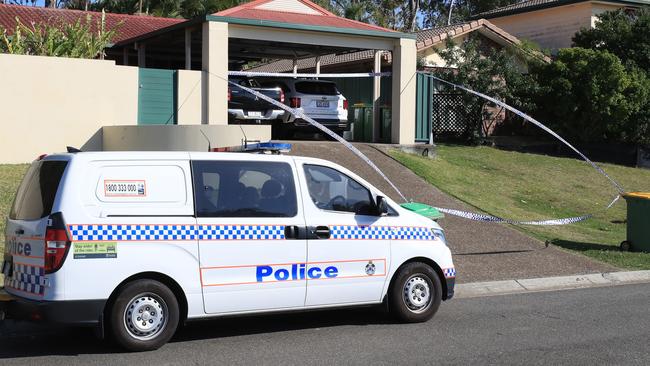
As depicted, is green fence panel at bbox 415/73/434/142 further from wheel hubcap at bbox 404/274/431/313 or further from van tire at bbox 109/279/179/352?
van tire at bbox 109/279/179/352

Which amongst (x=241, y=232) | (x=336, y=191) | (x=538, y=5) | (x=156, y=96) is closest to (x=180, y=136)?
(x=156, y=96)

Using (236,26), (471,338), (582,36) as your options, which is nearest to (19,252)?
(471,338)

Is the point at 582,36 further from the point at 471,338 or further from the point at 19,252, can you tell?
the point at 19,252

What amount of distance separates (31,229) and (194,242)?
146 centimetres

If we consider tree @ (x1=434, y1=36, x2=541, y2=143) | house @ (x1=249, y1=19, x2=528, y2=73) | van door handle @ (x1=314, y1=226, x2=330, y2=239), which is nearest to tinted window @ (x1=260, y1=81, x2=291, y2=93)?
tree @ (x1=434, y1=36, x2=541, y2=143)

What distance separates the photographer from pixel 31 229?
21.7 feet

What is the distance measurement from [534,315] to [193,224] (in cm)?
429

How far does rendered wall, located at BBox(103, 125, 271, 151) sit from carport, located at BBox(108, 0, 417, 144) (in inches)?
94.4

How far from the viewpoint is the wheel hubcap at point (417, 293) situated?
8164 millimetres

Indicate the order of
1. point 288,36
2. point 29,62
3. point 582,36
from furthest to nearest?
point 582,36 < point 288,36 < point 29,62

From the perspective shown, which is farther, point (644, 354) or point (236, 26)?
point (236, 26)

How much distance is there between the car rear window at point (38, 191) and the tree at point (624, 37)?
73.2 feet

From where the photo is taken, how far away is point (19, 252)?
6809 millimetres

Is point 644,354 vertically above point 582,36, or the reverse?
point 582,36
